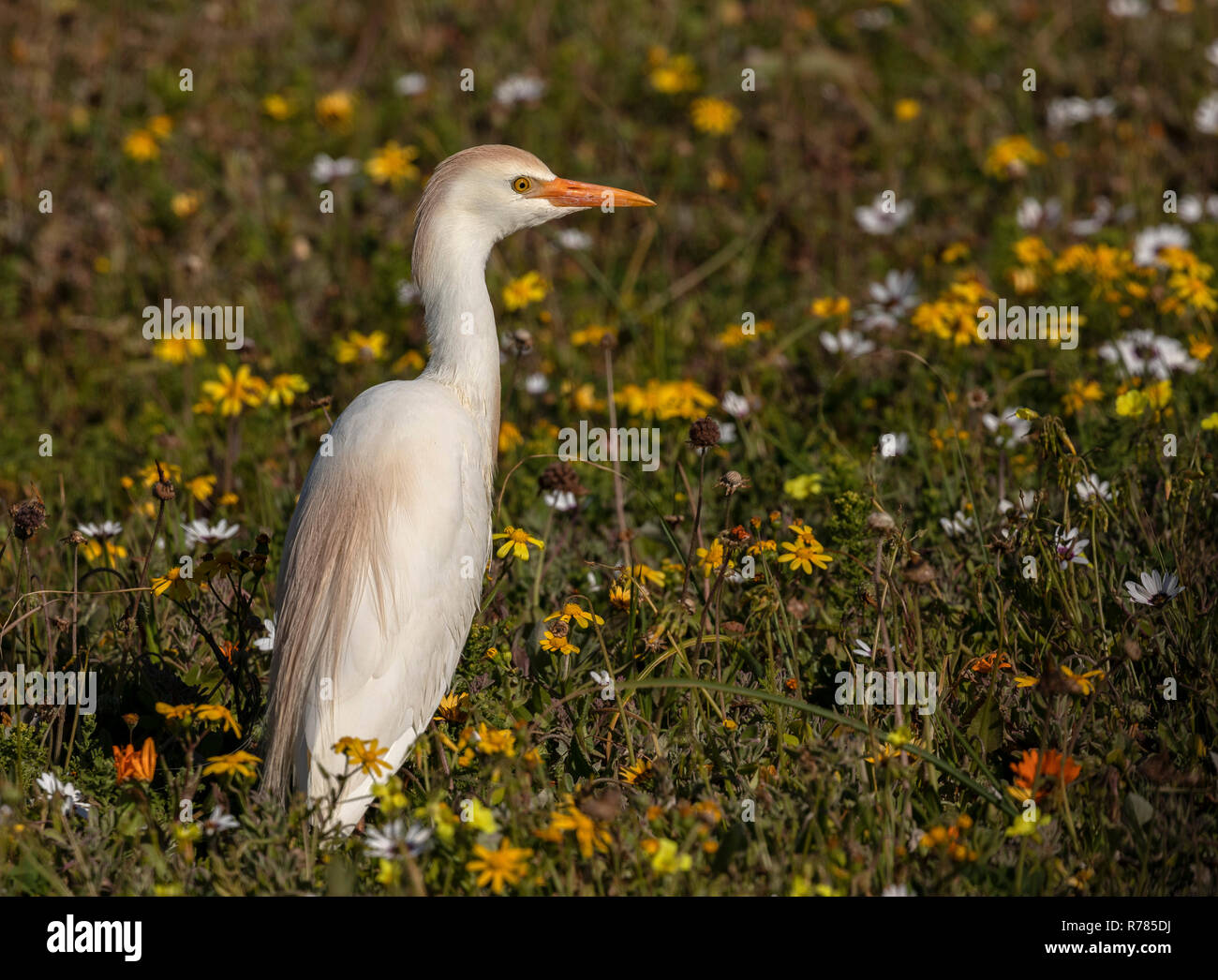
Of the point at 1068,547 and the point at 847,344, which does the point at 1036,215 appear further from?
the point at 1068,547

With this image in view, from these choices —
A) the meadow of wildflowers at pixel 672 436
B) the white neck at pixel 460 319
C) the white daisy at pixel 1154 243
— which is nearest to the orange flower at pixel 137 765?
the meadow of wildflowers at pixel 672 436

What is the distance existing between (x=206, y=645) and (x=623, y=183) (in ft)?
12.9

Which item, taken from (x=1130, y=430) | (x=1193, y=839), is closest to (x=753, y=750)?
(x=1193, y=839)

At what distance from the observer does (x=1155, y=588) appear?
3.69 meters

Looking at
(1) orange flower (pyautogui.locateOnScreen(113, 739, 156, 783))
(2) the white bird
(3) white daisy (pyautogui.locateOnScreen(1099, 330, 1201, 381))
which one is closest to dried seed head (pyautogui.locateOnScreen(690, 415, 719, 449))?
(2) the white bird

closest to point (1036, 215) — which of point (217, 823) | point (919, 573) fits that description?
point (919, 573)

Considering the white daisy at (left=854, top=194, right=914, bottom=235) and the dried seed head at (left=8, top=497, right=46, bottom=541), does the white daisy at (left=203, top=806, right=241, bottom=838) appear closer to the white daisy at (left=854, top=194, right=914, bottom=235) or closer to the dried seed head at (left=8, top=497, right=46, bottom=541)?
the dried seed head at (left=8, top=497, right=46, bottom=541)

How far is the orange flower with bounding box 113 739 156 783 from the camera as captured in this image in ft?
10.9

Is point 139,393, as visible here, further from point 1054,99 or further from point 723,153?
point 1054,99

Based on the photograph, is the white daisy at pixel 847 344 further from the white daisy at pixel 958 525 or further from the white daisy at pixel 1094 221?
the white daisy at pixel 1094 221

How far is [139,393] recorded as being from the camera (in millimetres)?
6250

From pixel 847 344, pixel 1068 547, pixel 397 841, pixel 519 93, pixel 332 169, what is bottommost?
pixel 397 841

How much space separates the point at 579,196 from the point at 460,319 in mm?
591

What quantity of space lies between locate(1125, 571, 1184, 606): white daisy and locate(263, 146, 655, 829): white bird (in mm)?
Result: 1853
